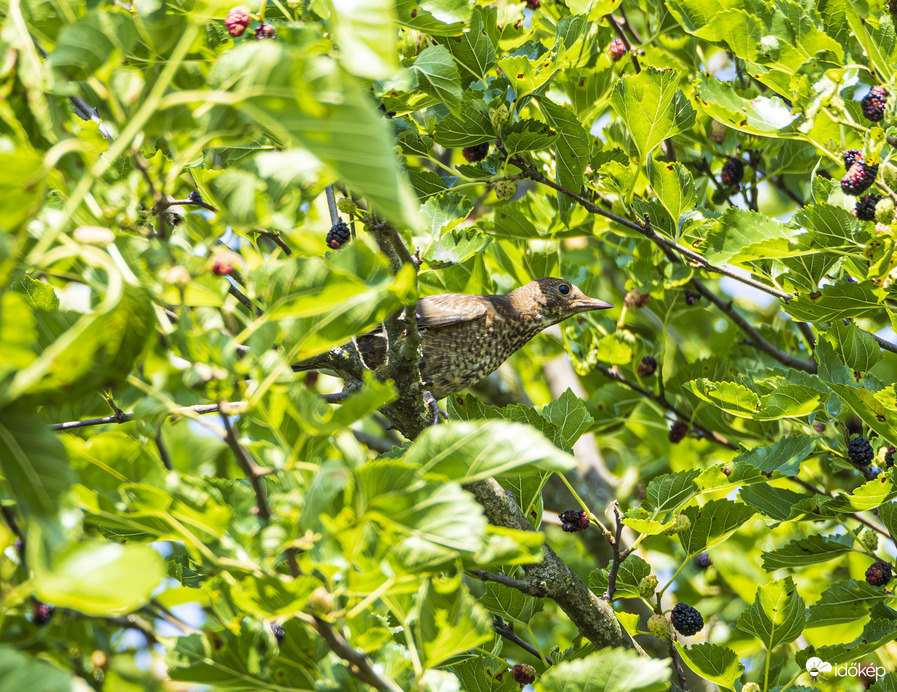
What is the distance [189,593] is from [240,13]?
1682 millimetres

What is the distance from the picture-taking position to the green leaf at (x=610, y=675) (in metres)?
1.75

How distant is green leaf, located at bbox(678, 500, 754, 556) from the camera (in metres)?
2.93

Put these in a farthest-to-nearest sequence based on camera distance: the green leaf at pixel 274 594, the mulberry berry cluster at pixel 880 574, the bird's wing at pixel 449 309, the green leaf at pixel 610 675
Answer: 1. the bird's wing at pixel 449 309
2. the mulberry berry cluster at pixel 880 574
3. the green leaf at pixel 610 675
4. the green leaf at pixel 274 594

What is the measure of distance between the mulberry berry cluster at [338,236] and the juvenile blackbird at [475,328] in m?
1.15

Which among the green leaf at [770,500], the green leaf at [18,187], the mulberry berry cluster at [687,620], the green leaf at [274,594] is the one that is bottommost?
the mulberry berry cluster at [687,620]

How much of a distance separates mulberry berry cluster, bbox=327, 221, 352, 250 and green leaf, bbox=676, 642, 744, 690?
185 centimetres

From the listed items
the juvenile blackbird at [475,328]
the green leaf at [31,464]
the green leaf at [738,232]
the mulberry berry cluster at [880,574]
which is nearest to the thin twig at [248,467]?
the green leaf at [31,464]

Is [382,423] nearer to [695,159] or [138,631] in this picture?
[695,159]

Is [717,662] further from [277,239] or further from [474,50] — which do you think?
[474,50]

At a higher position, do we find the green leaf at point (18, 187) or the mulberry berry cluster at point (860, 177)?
the green leaf at point (18, 187)

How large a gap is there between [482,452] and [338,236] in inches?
71.0

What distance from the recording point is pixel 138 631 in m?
1.75

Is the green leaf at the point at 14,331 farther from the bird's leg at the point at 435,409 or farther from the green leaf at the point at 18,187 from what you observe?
the bird's leg at the point at 435,409

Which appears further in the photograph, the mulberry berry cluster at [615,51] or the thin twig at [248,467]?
the mulberry berry cluster at [615,51]
